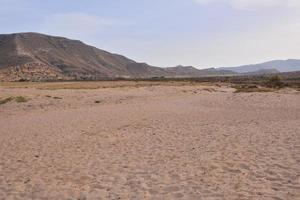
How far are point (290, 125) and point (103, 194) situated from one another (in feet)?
37.0

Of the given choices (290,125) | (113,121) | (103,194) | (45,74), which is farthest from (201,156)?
(45,74)

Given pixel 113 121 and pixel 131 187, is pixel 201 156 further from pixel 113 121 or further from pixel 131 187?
pixel 113 121

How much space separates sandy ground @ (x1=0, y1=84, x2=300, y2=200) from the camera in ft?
28.9

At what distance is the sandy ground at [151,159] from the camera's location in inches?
346

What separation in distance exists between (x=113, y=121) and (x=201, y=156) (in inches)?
381

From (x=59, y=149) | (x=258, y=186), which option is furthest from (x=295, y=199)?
(x=59, y=149)

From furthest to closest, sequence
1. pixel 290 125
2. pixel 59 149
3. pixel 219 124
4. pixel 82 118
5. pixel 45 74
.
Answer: pixel 45 74 < pixel 82 118 < pixel 219 124 < pixel 290 125 < pixel 59 149

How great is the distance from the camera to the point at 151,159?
1173 cm

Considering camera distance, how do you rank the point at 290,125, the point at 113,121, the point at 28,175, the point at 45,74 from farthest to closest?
the point at 45,74 → the point at 113,121 → the point at 290,125 → the point at 28,175

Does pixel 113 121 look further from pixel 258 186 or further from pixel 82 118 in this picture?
pixel 258 186

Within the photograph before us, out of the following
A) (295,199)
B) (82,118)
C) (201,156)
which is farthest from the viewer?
(82,118)

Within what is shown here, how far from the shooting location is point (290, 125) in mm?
17938

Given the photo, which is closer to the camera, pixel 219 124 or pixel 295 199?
pixel 295 199

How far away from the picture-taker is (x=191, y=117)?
73.5 ft
